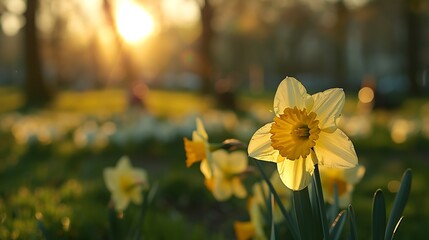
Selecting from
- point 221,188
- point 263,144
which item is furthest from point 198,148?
point 263,144

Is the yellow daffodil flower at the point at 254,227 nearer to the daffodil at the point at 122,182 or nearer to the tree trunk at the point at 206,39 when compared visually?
the daffodil at the point at 122,182

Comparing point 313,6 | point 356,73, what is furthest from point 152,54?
point 313,6

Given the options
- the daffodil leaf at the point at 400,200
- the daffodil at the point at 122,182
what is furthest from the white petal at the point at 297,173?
the daffodil at the point at 122,182

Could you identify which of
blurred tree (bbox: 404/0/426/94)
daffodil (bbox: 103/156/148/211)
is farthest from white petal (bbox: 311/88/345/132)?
blurred tree (bbox: 404/0/426/94)

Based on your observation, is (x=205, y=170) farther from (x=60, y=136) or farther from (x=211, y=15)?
(x=211, y=15)

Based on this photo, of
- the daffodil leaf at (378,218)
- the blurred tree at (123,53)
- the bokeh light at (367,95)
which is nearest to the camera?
the daffodil leaf at (378,218)

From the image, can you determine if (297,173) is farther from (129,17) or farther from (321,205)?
(129,17)
